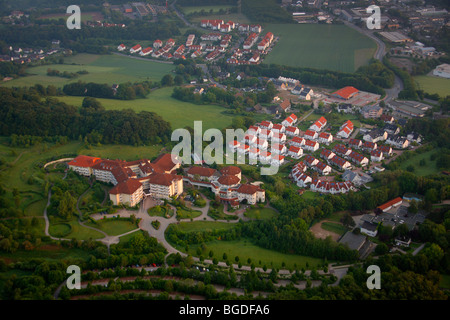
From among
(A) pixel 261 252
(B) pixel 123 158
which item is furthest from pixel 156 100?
(A) pixel 261 252

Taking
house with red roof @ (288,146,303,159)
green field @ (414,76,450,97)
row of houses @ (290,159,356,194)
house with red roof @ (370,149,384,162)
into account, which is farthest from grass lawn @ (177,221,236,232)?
green field @ (414,76,450,97)

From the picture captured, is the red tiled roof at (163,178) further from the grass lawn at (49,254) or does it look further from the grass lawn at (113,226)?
the grass lawn at (49,254)

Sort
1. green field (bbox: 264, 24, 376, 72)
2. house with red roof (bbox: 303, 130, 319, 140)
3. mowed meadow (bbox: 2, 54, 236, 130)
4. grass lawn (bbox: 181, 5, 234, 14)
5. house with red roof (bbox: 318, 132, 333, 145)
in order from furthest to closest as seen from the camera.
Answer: grass lawn (bbox: 181, 5, 234, 14), green field (bbox: 264, 24, 376, 72), mowed meadow (bbox: 2, 54, 236, 130), house with red roof (bbox: 303, 130, 319, 140), house with red roof (bbox: 318, 132, 333, 145)

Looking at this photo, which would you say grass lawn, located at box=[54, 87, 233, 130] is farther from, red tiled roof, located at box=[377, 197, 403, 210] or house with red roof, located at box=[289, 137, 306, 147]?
red tiled roof, located at box=[377, 197, 403, 210]

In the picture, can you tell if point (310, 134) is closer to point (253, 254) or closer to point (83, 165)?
point (253, 254)

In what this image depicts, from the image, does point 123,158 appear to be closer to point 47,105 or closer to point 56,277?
point 47,105

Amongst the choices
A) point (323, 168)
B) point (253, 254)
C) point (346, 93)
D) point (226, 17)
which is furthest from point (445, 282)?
point (226, 17)

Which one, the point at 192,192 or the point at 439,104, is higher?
the point at 439,104
